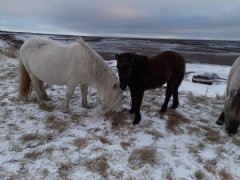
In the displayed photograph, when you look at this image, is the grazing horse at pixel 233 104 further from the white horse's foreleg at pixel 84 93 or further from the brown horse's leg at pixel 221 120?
the white horse's foreleg at pixel 84 93

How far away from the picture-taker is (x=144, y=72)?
14.4 feet

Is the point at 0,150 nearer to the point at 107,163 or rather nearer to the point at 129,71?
the point at 107,163

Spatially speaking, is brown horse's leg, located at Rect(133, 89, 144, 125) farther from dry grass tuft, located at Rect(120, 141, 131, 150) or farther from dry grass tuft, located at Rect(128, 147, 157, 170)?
dry grass tuft, located at Rect(128, 147, 157, 170)

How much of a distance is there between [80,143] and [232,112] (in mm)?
2636

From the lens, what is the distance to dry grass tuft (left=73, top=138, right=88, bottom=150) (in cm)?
377

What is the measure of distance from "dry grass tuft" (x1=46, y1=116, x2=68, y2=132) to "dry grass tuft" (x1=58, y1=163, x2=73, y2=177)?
1042mm

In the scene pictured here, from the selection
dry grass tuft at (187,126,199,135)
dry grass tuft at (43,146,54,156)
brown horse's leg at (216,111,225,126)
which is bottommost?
dry grass tuft at (43,146,54,156)

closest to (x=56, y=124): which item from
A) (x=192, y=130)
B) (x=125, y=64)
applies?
(x=125, y=64)

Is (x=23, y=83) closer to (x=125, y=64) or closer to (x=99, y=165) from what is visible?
(x=125, y=64)

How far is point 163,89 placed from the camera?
24.4ft

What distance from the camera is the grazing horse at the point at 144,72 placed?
4.08 meters

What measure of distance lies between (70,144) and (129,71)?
1519mm

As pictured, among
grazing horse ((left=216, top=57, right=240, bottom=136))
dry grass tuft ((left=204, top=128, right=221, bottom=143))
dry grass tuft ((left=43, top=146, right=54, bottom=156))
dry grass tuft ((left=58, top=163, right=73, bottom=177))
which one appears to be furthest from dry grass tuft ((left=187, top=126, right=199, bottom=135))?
dry grass tuft ((left=43, top=146, right=54, bottom=156))

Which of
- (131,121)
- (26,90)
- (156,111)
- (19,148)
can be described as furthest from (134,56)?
(26,90)
